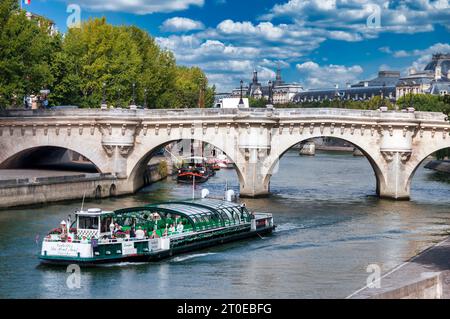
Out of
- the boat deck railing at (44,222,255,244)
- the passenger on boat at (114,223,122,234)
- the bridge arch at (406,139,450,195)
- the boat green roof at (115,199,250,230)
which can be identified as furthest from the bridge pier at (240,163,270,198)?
the passenger on boat at (114,223,122,234)

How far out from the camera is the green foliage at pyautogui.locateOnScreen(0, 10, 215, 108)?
83500 millimetres

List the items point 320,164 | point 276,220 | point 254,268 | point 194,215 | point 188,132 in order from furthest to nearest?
point 320,164, point 188,132, point 276,220, point 194,215, point 254,268

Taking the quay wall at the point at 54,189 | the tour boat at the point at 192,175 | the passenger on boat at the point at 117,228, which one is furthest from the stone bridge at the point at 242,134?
A: the passenger on boat at the point at 117,228

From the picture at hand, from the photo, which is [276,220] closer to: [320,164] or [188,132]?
[188,132]

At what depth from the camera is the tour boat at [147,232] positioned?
1834 inches

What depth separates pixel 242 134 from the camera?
258ft

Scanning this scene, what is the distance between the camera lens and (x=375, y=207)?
74.1 m

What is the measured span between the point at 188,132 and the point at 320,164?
6195 cm

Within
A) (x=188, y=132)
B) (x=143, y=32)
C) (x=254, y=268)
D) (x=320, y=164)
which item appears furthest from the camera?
(x=320, y=164)

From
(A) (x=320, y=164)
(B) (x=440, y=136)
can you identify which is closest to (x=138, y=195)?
(B) (x=440, y=136)

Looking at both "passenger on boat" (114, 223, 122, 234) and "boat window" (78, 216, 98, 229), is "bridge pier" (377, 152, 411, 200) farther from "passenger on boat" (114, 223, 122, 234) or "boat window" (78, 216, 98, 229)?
"boat window" (78, 216, 98, 229)

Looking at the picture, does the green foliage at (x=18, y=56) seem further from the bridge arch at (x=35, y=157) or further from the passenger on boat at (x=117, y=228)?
the passenger on boat at (x=117, y=228)

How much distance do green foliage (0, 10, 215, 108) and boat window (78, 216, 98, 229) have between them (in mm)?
36617

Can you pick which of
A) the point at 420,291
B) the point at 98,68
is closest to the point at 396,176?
the point at 98,68
